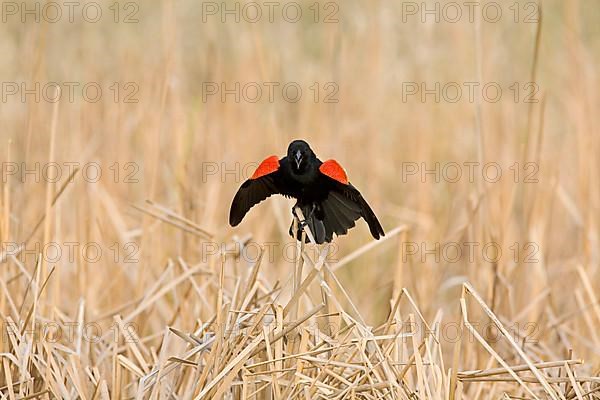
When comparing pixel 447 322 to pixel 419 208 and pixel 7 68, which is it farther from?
pixel 7 68

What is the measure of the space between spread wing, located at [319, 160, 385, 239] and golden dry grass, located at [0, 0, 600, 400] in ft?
0.23

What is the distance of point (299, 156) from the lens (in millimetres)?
1451

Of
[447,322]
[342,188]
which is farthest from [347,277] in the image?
[342,188]

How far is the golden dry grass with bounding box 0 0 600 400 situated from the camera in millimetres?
1634

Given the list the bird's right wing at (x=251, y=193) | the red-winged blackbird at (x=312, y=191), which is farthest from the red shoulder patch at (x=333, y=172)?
the bird's right wing at (x=251, y=193)

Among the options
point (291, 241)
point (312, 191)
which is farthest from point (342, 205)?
point (291, 241)

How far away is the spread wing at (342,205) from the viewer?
1448 millimetres

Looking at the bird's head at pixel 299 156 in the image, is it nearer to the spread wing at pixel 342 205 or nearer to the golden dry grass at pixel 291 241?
the spread wing at pixel 342 205

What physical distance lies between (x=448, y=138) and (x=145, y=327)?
6.52 feet

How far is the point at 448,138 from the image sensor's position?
12.8ft

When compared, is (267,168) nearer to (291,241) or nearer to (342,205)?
(342,205)

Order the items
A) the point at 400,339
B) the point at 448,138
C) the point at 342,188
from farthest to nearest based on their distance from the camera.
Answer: the point at 448,138 → the point at 400,339 → the point at 342,188

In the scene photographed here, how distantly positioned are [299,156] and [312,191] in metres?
0.08

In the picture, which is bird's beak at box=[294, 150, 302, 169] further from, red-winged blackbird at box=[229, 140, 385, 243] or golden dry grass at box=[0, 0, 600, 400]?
golden dry grass at box=[0, 0, 600, 400]
